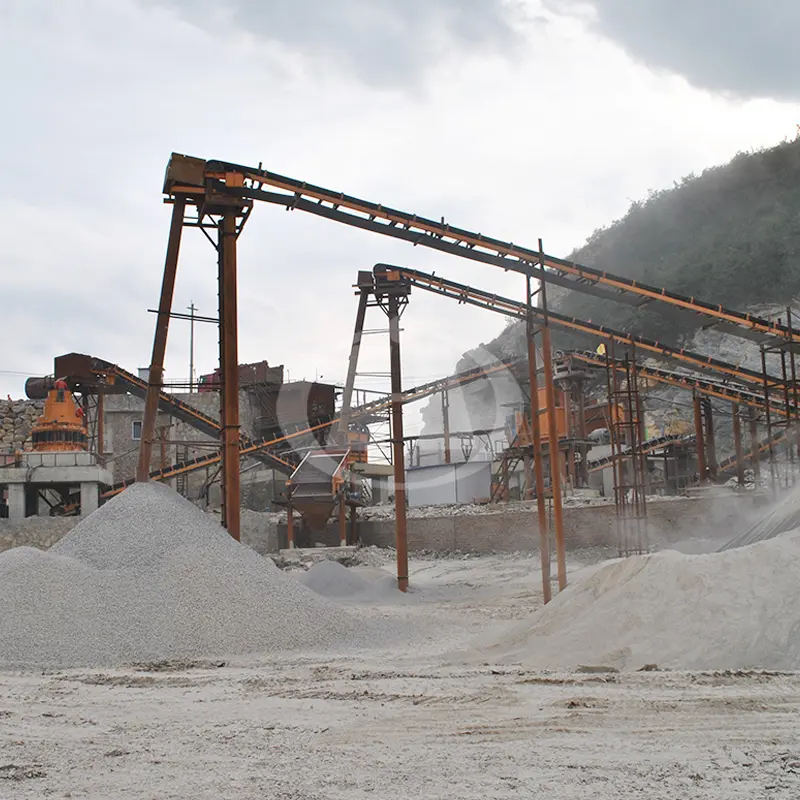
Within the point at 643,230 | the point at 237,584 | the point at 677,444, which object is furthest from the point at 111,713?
the point at 643,230

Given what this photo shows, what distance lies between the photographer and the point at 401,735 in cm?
688

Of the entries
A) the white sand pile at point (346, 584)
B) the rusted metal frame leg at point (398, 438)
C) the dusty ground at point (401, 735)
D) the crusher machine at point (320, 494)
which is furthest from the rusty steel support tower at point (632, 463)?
the dusty ground at point (401, 735)

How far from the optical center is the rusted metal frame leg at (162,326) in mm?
18203

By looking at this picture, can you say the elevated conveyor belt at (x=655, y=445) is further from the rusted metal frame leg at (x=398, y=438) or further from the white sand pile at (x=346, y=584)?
the white sand pile at (x=346, y=584)

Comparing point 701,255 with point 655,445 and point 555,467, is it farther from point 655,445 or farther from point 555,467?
point 555,467

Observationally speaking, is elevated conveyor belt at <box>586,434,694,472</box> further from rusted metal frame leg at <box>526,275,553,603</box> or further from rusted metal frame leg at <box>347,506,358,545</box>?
rusted metal frame leg at <box>526,275,553,603</box>

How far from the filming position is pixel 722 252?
67.4m

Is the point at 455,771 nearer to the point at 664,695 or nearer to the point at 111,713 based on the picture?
the point at 664,695

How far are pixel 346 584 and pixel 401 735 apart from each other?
14.3 metres

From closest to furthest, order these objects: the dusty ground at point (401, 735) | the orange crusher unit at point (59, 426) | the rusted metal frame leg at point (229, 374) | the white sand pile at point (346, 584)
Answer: the dusty ground at point (401, 735) < the rusted metal frame leg at point (229, 374) < the white sand pile at point (346, 584) < the orange crusher unit at point (59, 426)

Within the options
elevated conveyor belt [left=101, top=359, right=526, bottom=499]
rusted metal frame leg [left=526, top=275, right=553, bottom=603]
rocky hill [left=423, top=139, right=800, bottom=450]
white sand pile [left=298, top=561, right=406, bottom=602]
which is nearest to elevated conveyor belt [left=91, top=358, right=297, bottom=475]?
elevated conveyor belt [left=101, top=359, right=526, bottom=499]

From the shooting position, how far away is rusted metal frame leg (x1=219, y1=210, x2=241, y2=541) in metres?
17.1

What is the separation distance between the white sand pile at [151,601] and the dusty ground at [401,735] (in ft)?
4.84

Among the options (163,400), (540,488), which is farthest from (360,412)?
(540,488)
